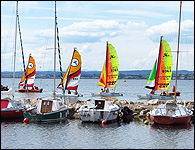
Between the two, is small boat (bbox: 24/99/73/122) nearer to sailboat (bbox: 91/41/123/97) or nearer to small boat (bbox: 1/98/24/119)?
small boat (bbox: 1/98/24/119)

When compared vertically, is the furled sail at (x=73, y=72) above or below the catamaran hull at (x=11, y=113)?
above

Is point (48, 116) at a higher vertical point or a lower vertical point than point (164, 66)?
lower

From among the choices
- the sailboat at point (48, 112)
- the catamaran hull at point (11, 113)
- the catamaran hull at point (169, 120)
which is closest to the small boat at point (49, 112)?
the sailboat at point (48, 112)

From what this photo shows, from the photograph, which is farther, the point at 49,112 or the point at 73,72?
the point at 73,72

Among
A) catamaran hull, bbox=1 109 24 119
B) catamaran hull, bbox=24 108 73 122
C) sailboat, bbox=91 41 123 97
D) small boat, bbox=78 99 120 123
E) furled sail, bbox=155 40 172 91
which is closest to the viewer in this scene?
small boat, bbox=78 99 120 123

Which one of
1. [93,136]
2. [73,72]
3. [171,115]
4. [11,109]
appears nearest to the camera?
[93,136]

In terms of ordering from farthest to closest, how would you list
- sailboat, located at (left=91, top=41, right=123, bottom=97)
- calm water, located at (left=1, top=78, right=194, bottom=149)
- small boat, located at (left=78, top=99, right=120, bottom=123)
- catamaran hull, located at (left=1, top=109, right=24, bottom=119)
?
sailboat, located at (left=91, top=41, right=123, bottom=97), catamaran hull, located at (left=1, top=109, right=24, bottom=119), small boat, located at (left=78, top=99, right=120, bottom=123), calm water, located at (left=1, top=78, right=194, bottom=149)

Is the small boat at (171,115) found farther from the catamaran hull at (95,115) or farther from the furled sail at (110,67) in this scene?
the furled sail at (110,67)

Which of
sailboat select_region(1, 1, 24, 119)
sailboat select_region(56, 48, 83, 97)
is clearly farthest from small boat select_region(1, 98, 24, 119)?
sailboat select_region(56, 48, 83, 97)

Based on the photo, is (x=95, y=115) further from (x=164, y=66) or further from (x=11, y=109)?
(x=164, y=66)

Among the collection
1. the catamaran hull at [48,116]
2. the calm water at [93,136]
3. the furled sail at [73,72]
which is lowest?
the calm water at [93,136]

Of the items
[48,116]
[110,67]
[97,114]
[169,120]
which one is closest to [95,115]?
[97,114]

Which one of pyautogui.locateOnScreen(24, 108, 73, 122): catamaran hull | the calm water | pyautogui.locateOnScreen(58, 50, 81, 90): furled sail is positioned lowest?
the calm water

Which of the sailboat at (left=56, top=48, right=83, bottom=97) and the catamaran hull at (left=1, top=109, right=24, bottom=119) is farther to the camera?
the sailboat at (left=56, top=48, right=83, bottom=97)
